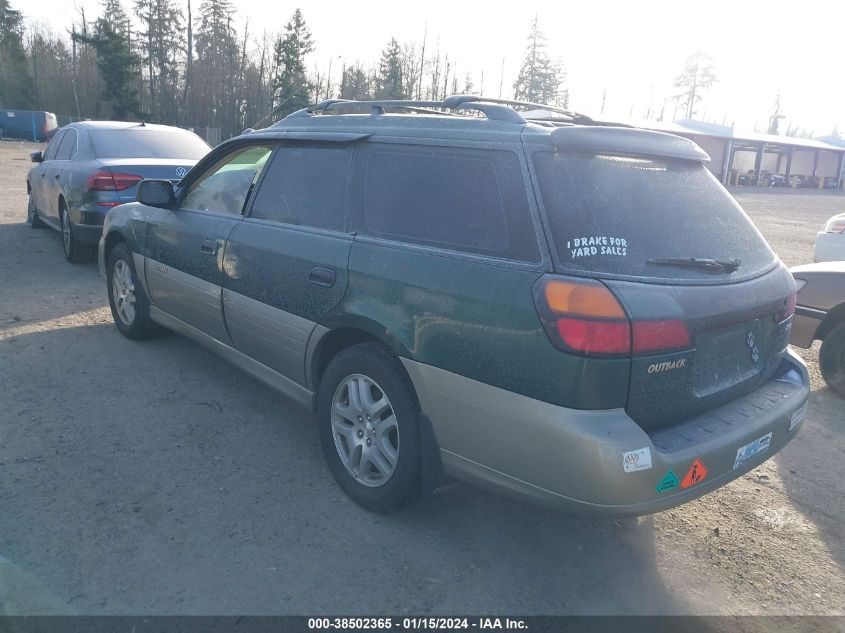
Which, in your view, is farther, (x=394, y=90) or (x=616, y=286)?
(x=394, y=90)

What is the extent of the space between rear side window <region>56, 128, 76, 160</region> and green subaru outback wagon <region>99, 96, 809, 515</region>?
5.98 m

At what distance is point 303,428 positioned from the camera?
14.1 feet

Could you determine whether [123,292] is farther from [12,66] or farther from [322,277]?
[12,66]

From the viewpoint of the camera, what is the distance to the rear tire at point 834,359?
201 inches

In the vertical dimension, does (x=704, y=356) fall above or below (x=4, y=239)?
above

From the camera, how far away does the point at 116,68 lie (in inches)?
1997

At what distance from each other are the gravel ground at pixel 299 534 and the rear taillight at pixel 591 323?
1.12m

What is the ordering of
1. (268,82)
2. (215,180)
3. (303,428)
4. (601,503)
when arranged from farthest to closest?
(268,82)
(215,180)
(303,428)
(601,503)

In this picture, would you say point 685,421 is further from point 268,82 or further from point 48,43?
point 48,43

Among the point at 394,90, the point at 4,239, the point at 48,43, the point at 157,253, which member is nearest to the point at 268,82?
the point at 394,90

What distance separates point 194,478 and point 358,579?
122 centimetres

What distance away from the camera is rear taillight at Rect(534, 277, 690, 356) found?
2.42 meters

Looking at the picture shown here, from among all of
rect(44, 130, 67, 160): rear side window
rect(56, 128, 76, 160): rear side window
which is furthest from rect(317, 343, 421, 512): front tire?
rect(44, 130, 67, 160): rear side window

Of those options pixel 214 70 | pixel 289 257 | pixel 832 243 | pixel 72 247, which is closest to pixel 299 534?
pixel 289 257
